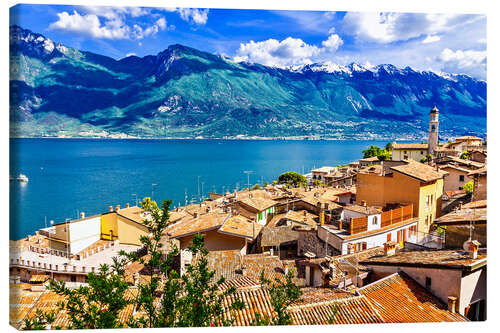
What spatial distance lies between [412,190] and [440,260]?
445cm

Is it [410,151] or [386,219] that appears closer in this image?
[386,219]

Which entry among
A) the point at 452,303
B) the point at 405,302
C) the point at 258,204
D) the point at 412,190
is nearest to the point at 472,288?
the point at 452,303

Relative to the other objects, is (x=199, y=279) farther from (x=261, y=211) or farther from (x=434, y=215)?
(x=261, y=211)

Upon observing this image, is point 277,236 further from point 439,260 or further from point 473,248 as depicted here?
point 473,248

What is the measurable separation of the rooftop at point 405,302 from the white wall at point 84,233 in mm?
11883

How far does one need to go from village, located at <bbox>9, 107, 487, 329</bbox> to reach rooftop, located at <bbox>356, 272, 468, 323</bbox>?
0.01 m

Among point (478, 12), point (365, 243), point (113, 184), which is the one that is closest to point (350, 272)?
point (365, 243)

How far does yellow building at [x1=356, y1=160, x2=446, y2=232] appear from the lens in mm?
8461

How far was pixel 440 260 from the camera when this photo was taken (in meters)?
4.35

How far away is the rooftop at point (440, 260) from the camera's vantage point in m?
4.06

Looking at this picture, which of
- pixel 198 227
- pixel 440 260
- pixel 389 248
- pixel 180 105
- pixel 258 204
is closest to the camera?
pixel 440 260

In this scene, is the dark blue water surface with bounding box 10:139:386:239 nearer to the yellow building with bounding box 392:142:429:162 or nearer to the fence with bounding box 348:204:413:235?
the fence with bounding box 348:204:413:235

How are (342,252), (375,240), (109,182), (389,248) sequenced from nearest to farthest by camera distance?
(389,248), (342,252), (375,240), (109,182)

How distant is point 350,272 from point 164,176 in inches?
2259
